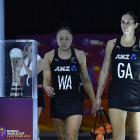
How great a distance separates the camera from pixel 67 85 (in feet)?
25.8

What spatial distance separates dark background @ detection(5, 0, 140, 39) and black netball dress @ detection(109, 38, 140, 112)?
451cm

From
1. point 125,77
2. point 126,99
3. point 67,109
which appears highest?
point 125,77

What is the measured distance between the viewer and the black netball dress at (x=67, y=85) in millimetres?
7844

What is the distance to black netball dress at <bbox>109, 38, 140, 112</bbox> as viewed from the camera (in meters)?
7.72

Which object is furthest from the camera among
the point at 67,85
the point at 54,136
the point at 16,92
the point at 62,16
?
the point at 62,16

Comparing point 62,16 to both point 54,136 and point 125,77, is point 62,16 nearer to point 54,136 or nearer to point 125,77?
point 54,136

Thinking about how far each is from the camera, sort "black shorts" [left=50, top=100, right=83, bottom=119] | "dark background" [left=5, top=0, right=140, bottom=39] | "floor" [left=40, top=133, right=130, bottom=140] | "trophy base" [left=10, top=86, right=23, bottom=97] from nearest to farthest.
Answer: "trophy base" [left=10, top=86, right=23, bottom=97], "black shorts" [left=50, top=100, right=83, bottom=119], "floor" [left=40, top=133, right=130, bottom=140], "dark background" [left=5, top=0, right=140, bottom=39]

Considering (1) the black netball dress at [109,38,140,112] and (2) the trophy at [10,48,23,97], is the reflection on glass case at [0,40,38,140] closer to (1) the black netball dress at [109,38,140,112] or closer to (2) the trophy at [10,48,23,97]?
(2) the trophy at [10,48,23,97]

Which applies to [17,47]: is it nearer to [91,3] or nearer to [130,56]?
[130,56]

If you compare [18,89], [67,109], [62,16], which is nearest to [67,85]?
[67,109]

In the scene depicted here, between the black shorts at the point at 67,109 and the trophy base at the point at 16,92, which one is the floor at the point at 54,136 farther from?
the trophy base at the point at 16,92

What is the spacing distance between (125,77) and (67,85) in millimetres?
823

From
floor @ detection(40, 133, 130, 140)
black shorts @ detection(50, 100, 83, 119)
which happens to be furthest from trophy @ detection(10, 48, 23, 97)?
floor @ detection(40, 133, 130, 140)

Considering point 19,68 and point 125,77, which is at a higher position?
point 19,68
